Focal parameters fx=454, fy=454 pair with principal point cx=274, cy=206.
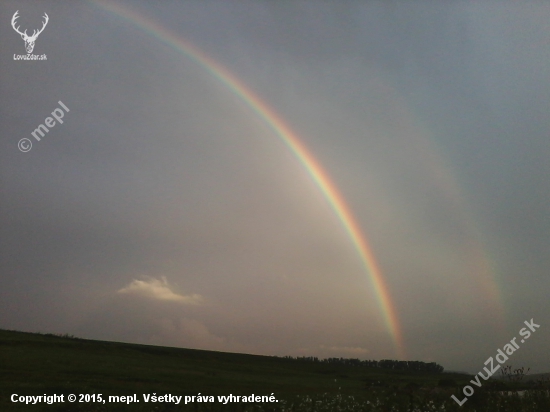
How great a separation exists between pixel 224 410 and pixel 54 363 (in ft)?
124

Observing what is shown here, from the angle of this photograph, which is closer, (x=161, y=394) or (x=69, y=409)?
(x=69, y=409)

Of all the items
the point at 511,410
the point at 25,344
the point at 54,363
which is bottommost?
the point at 511,410

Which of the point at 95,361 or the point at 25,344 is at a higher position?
the point at 25,344

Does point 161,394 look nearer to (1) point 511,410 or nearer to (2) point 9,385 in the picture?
(2) point 9,385

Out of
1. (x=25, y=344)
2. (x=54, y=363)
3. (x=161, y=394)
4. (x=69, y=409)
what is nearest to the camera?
(x=69, y=409)

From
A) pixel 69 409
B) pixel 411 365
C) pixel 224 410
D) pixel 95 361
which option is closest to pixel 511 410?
pixel 224 410

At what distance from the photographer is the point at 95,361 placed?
5484 centimetres

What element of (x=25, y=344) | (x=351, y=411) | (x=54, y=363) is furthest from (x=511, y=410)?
(x=25, y=344)

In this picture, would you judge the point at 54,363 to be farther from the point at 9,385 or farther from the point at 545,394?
the point at 545,394

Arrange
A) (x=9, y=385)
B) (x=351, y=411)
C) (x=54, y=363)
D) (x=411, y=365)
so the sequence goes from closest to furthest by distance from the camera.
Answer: (x=351, y=411)
(x=9, y=385)
(x=54, y=363)
(x=411, y=365)

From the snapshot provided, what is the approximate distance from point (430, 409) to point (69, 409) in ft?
52.2

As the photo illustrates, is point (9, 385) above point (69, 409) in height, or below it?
above

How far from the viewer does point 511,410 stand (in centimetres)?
1802

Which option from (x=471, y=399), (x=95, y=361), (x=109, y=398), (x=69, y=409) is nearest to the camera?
(x=69, y=409)
